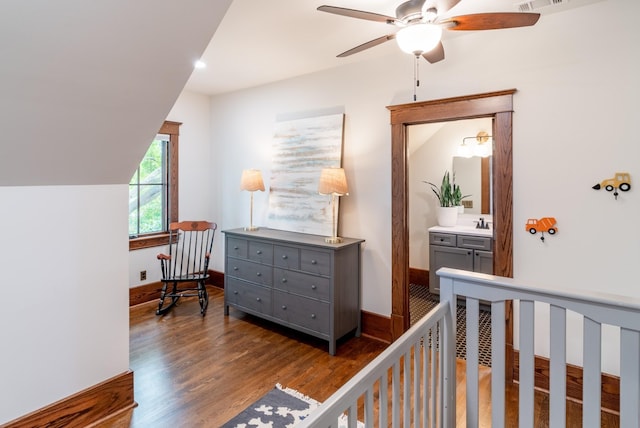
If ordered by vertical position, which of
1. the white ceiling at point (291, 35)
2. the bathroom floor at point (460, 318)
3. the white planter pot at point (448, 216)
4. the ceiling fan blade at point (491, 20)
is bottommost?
the bathroom floor at point (460, 318)

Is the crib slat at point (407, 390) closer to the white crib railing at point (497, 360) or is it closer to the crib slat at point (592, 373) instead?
the white crib railing at point (497, 360)

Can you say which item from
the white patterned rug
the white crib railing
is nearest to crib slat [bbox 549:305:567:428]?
the white crib railing

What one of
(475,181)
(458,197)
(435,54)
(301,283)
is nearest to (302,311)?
(301,283)

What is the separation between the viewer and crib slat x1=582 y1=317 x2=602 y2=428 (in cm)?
133

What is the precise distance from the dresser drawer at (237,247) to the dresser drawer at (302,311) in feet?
1.87

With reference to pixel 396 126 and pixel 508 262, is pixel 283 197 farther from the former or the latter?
pixel 508 262

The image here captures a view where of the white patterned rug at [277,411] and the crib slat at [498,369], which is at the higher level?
the crib slat at [498,369]

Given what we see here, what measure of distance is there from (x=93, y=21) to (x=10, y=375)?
1813 mm

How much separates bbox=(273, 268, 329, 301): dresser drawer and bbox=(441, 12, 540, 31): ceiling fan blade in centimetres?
205

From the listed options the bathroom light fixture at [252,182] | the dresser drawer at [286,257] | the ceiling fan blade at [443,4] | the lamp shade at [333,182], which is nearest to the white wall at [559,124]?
the lamp shade at [333,182]

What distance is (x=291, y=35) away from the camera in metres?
2.72

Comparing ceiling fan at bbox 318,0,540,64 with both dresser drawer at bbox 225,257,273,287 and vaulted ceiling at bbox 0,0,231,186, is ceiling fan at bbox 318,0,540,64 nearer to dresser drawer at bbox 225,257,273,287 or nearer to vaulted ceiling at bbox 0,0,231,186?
vaulted ceiling at bbox 0,0,231,186

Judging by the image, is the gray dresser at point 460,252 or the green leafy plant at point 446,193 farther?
the green leafy plant at point 446,193

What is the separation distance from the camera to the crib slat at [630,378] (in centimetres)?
127
